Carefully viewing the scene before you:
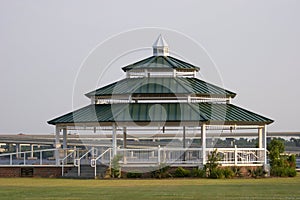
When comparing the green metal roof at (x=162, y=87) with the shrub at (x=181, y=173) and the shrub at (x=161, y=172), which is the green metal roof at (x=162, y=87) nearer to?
the shrub at (x=161, y=172)

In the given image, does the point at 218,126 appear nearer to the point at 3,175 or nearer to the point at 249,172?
the point at 249,172

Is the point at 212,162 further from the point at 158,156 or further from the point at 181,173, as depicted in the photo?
the point at 158,156

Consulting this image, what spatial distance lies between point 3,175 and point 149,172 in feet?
27.3

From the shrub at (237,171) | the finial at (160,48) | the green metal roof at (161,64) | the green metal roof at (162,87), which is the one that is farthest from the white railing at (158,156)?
the finial at (160,48)

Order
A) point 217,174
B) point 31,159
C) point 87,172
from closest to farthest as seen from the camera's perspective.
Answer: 1. point 217,174
2. point 87,172
3. point 31,159

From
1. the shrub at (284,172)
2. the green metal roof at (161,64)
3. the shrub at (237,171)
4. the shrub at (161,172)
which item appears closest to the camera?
the shrub at (161,172)

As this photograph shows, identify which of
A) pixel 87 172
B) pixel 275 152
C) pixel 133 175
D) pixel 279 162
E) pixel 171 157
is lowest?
pixel 133 175

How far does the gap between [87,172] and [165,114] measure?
207 inches

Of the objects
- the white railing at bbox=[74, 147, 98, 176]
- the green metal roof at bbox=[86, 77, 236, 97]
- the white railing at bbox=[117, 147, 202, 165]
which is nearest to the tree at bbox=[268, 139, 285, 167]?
the green metal roof at bbox=[86, 77, 236, 97]

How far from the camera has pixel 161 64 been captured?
42.8 metres

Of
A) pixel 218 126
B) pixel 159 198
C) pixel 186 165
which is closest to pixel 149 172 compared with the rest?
A: pixel 186 165

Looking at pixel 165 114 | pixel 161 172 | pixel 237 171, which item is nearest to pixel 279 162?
pixel 237 171

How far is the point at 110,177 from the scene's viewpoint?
38.9 meters

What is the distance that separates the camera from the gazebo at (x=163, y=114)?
39.7 m
